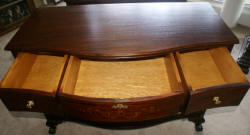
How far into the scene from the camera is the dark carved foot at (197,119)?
100 centimetres

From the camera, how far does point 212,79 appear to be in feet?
2.81

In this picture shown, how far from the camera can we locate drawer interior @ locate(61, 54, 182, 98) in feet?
2.59

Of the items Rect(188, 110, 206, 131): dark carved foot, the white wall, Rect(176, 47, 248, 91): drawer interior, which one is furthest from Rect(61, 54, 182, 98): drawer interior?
the white wall

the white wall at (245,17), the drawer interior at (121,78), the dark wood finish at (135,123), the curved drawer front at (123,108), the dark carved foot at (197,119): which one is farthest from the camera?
the white wall at (245,17)

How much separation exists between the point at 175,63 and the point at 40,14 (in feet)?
2.81

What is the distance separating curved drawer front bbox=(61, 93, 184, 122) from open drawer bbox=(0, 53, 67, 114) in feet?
0.27

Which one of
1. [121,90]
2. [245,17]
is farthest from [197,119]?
[245,17]

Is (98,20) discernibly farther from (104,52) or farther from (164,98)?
(164,98)

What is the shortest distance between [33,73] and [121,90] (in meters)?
0.45

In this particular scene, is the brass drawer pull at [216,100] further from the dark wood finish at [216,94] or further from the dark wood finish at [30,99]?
the dark wood finish at [30,99]

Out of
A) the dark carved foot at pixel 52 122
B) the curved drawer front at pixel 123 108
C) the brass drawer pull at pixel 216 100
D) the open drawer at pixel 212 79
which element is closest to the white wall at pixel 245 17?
the open drawer at pixel 212 79

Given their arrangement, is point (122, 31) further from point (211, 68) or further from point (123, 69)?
point (211, 68)

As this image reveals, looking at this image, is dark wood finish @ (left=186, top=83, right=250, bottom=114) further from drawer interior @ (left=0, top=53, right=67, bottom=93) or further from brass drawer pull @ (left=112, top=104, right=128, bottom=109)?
drawer interior @ (left=0, top=53, right=67, bottom=93)

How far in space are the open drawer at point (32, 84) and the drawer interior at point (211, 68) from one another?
1.84ft
